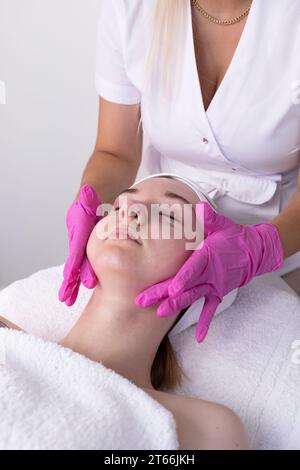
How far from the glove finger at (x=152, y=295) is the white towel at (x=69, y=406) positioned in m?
0.16

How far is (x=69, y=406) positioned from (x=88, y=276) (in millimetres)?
348

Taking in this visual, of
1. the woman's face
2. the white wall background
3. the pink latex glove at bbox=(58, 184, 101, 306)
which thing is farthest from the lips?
the white wall background

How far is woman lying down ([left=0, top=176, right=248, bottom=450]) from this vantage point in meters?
1.14

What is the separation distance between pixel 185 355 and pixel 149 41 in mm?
748

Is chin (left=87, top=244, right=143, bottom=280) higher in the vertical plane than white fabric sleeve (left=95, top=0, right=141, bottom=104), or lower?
lower

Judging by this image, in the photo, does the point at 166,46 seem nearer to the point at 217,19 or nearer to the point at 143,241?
the point at 217,19

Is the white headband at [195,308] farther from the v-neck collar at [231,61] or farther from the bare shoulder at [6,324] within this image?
the bare shoulder at [6,324]

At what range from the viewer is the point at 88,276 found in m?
1.46

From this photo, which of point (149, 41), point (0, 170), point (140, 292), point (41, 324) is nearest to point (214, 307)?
point (140, 292)

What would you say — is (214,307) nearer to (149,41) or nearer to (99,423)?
(99,423)

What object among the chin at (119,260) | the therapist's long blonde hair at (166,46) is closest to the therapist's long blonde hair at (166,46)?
the therapist's long blonde hair at (166,46)

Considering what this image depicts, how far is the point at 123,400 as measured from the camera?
1.20 m

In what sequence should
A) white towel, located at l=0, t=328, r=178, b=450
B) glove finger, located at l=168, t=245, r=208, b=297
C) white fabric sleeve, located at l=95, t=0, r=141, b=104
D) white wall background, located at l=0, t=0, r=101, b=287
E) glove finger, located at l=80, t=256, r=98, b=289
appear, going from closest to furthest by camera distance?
white towel, located at l=0, t=328, r=178, b=450, glove finger, located at l=168, t=245, r=208, b=297, glove finger, located at l=80, t=256, r=98, b=289, white fabric sleeve, located at l=95, t=0, r=141, b=104, white wall background, located at l=0, t=0, r=101, b=287

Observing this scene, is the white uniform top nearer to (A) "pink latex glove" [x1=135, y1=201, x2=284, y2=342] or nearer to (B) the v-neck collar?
(B) the v-neck collar
